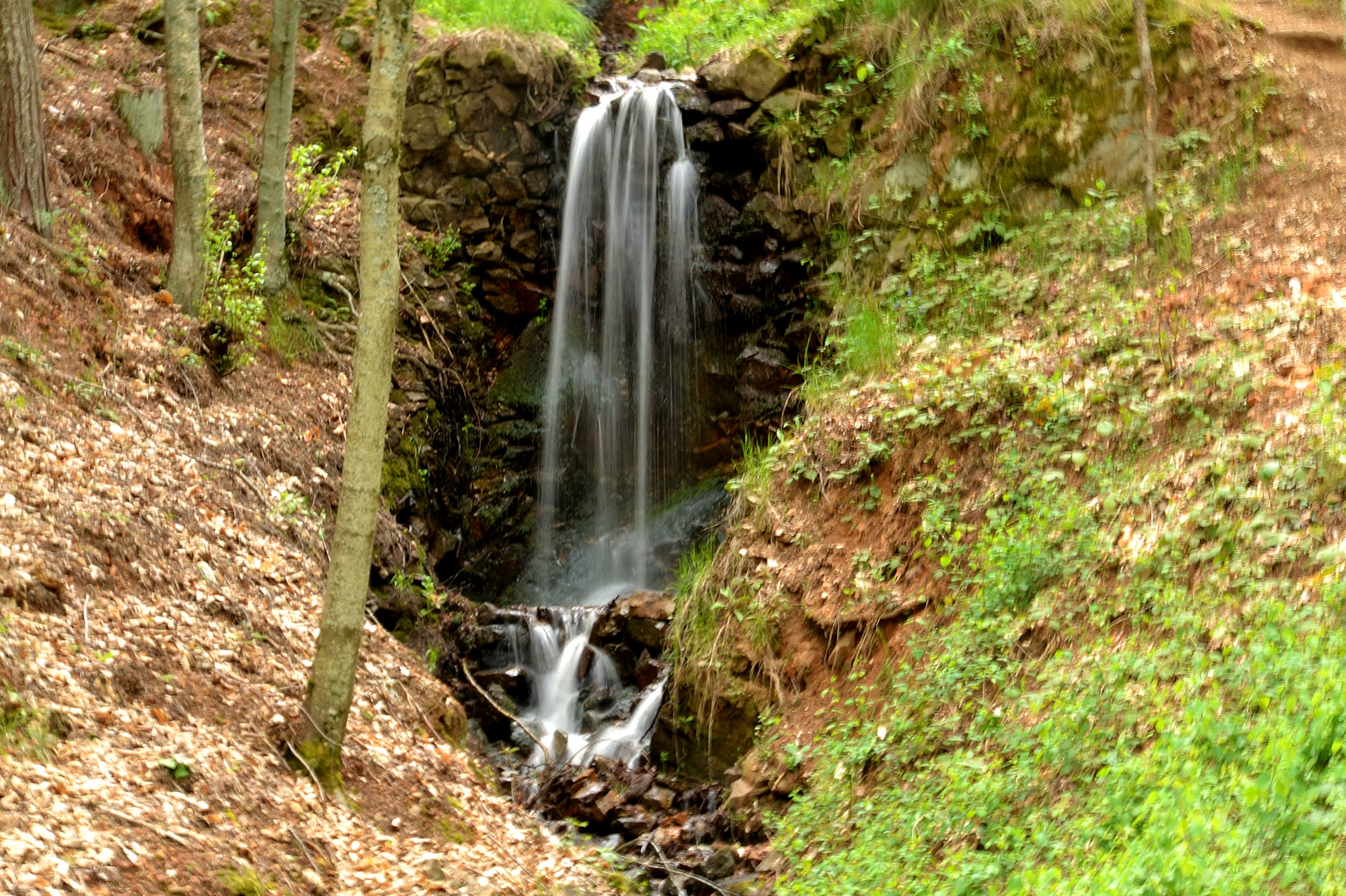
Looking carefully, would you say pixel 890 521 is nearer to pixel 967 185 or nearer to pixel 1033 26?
pixel 967 185

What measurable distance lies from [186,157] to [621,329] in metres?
4.94

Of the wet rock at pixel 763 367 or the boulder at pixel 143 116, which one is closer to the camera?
the boulder at pixel 143 116

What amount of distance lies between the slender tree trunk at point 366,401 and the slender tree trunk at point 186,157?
3.94 m

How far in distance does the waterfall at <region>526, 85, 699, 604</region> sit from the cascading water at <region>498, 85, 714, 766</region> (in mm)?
13

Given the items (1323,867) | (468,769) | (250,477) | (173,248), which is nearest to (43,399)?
(250,477)

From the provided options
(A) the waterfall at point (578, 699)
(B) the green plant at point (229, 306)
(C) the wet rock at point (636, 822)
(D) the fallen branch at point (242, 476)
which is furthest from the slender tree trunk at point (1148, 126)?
(B) the green plant at point (229, 306)

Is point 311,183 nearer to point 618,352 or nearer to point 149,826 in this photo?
point 618,352

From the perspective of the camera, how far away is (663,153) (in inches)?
456

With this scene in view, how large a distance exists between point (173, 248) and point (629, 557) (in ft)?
16.9

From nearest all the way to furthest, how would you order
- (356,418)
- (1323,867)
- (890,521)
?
(1323,867)
(356,418)
(890,521)

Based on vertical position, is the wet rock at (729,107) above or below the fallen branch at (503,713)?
above

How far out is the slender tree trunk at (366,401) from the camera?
480 cm

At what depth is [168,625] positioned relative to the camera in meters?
5.45

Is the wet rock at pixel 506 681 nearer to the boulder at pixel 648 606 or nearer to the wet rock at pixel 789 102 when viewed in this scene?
the boulder at pixel 648 606
